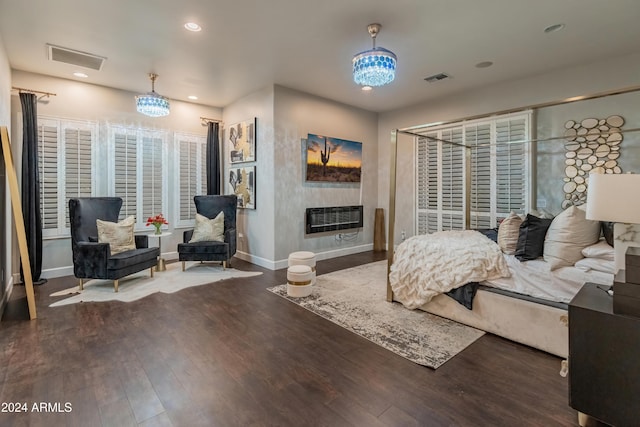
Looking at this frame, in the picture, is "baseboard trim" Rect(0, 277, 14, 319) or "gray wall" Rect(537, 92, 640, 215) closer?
"baseboard trim" Rect(0, 277, 14, 319)

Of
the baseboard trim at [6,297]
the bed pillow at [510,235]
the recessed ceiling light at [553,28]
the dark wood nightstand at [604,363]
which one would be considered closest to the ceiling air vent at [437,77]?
the recessed ceiling light at [553,28]

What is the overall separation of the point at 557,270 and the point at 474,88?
11.5ft

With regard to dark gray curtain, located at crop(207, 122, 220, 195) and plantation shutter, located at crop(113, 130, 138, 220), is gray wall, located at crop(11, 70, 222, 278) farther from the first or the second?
dark gray curtain, located at crop(207, 122, 220, 195)

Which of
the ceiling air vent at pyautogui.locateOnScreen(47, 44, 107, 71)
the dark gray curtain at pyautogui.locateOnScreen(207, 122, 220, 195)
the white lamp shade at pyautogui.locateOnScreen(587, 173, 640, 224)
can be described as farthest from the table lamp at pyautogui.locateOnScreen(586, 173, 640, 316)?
the dark gray curtain at pyautogui.locateOnScreen(207, 122, 220, 195)

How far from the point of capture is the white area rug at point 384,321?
2474 mm

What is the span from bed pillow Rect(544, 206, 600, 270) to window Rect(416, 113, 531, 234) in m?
1.75

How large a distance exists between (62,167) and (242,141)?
2.67 meters

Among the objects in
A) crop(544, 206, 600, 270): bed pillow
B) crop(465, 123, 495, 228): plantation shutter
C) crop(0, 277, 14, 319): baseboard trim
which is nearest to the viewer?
crop(544, 206, 600, 270): bed pillow

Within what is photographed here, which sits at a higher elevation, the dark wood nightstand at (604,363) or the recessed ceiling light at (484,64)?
the recessed ceiling light at (484,64)

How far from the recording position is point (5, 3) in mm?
2736

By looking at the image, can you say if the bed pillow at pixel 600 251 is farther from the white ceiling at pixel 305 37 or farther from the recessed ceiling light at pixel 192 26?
the recessed ceiling light at pixel 192 26

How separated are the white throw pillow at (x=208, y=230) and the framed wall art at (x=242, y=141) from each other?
1251 millimetres

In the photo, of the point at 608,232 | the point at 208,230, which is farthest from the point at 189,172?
the point at 608,232

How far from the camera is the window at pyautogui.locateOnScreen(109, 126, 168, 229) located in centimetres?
502
